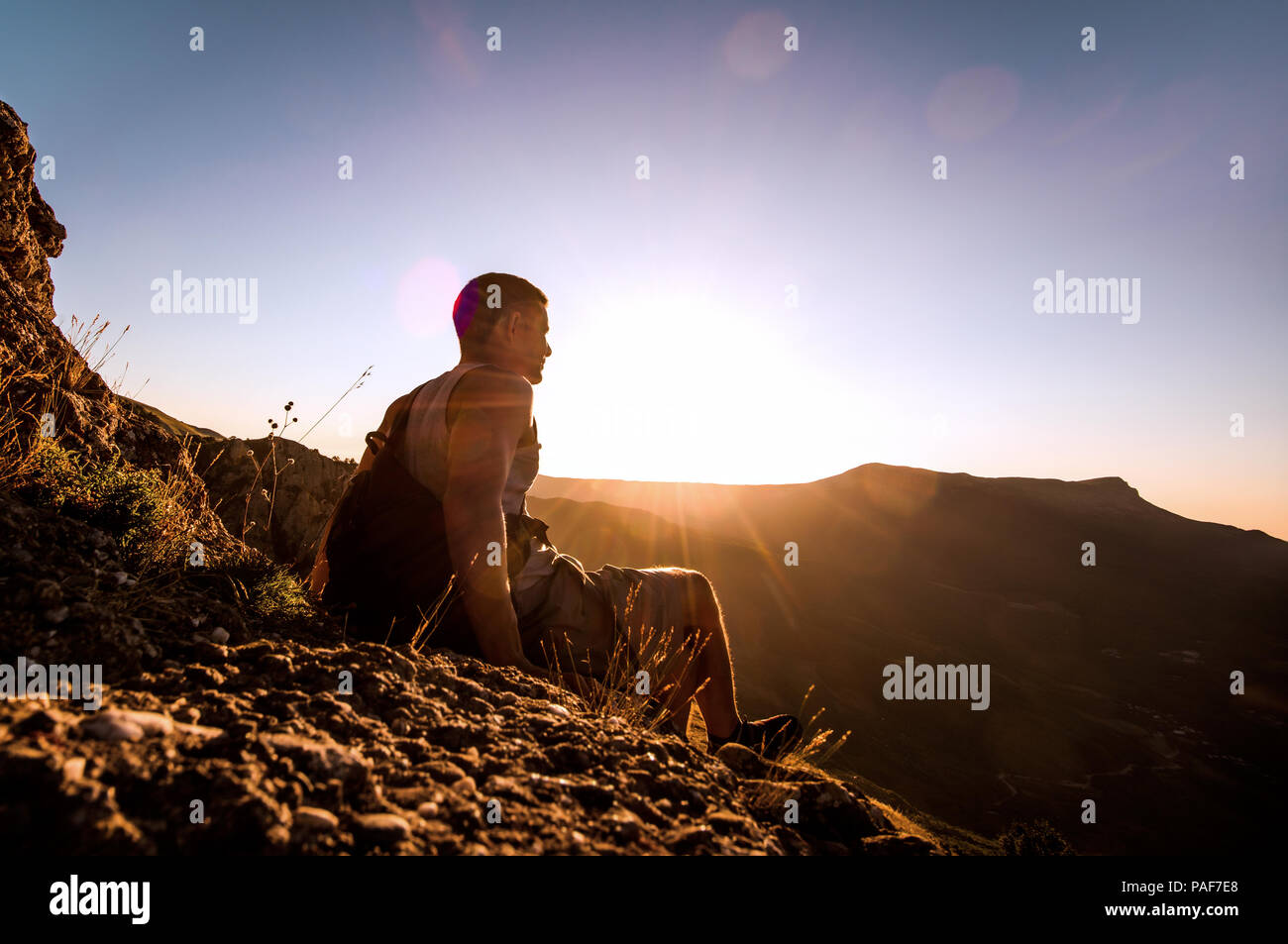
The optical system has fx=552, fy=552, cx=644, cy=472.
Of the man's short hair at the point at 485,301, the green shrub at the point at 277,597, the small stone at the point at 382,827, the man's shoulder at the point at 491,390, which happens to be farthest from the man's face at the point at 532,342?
the small stone at the point at 382,827

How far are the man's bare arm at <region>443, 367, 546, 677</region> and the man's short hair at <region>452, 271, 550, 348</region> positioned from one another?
60cm

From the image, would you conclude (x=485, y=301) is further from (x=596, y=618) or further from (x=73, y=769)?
(x=73, y=769)

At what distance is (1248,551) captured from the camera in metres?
74.6

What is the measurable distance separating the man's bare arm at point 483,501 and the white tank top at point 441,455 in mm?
97

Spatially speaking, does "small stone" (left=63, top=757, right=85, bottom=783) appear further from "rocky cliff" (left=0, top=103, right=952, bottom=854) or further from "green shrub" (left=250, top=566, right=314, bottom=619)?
"green shrub" (left=250, top=566, right=314, bottom=619)

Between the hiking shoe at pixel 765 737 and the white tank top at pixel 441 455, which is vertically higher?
the white tank top at pixel 441 455

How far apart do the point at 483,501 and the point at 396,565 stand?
0.56 metres

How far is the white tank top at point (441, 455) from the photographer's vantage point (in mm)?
2613

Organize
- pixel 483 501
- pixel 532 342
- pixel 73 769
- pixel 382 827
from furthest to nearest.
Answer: pixel 532 342
pixel 483 501
pixel 382 827
pixel 73 769

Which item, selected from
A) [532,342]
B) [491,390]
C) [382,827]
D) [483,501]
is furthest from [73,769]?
[532,342]

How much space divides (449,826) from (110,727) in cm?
73

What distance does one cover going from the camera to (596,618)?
3.09 meters

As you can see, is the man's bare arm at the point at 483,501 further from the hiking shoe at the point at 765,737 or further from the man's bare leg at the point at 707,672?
Answer: the hiking shoe at the point at 765,737

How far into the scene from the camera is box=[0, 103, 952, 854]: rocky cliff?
3.43 ft
